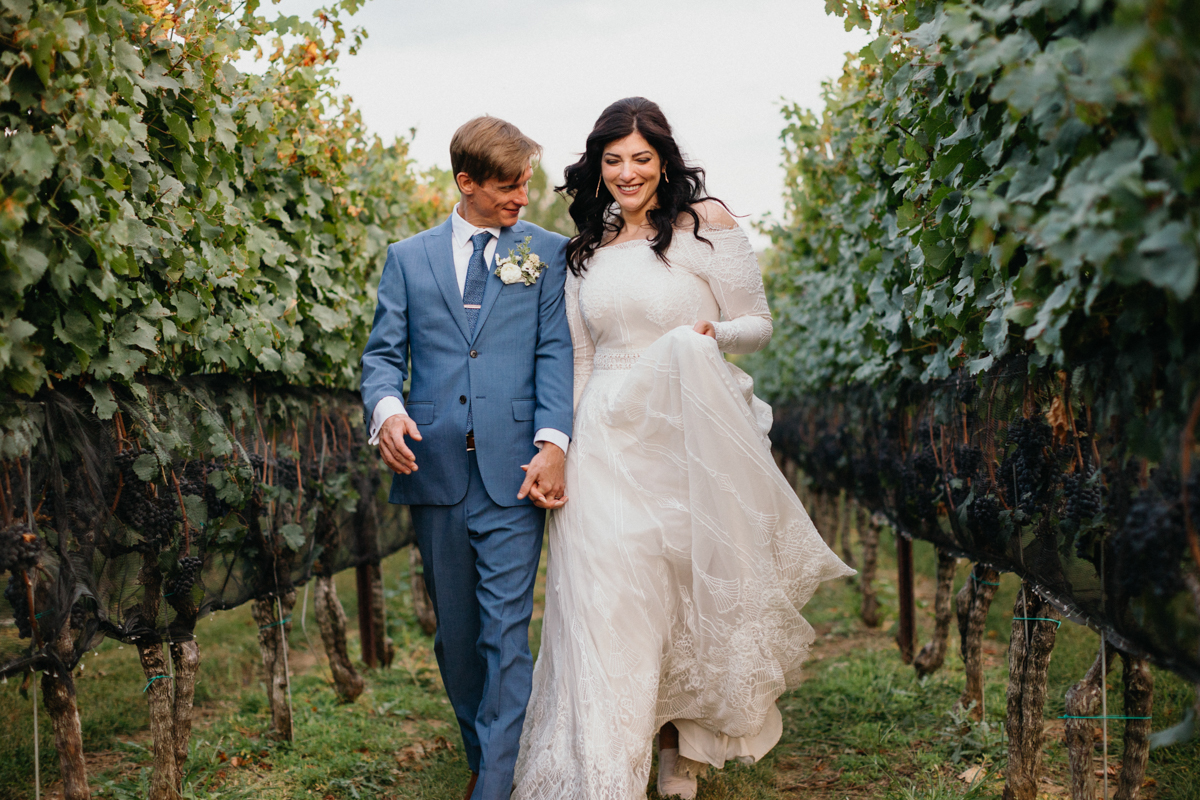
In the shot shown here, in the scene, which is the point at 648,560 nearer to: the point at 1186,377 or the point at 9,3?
the point at 1186,377

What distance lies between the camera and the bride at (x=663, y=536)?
3.16 m

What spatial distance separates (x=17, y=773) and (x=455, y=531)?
2282 millimetres

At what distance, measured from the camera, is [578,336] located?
3695 mm

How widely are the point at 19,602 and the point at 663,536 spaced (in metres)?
1.98

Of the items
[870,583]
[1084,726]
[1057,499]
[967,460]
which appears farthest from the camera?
[870,583]

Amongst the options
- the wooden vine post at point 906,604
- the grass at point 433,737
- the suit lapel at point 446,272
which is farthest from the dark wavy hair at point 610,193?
the wooden vine post at point 906,604

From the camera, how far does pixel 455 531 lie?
3287mm

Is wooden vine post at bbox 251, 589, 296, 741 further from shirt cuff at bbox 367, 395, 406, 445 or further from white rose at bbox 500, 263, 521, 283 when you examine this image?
white rose at bbox 500, 263, 521, 283

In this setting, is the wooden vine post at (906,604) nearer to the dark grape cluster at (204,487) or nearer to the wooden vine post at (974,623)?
the wooden vine post at (974,623)

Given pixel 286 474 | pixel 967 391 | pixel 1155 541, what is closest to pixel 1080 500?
pixel 1155 541

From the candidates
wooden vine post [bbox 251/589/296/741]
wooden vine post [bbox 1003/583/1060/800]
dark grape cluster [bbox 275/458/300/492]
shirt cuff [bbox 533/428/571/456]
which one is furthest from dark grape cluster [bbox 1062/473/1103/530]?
wooden vine post [bbox 251/589/296/741]

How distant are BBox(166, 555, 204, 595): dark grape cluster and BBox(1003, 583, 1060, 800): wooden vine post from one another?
296 centimetres

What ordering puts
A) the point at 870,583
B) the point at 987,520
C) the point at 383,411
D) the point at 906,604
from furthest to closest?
the point at 870,583
the point at 906,604
the point at 987,520
the point at 383,411

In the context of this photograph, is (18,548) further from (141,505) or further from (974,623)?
(974,623)
